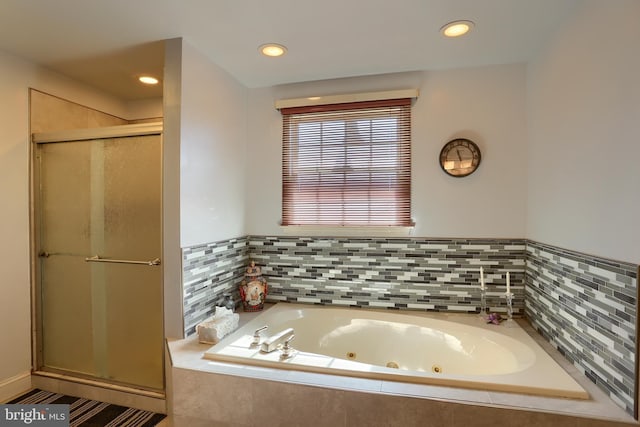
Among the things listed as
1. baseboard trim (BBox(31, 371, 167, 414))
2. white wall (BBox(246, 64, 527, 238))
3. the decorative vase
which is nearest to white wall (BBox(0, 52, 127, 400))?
baseboard trim (BBox(31, 371, 167, 414))

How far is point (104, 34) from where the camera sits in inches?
69.4

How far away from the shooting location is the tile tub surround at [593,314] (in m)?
1.17

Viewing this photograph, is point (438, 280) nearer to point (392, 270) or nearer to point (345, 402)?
point (392, 270)

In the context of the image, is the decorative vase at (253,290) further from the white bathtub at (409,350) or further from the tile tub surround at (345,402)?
the tile tub surround at (345,402)


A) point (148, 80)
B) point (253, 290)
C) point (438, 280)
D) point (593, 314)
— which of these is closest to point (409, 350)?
point (438, 280)

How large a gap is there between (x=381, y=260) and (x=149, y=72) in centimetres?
221

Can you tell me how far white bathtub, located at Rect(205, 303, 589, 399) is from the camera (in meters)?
1.40

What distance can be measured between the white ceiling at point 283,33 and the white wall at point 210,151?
0.52 ft

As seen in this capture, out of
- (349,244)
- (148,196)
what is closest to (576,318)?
(349,244)

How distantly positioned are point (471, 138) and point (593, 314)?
1.29 meters

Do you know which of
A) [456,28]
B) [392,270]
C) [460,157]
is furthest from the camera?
[392,270]

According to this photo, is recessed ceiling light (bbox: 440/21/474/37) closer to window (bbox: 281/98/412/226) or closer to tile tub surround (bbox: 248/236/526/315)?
window (bbox: 281/98/412/226)

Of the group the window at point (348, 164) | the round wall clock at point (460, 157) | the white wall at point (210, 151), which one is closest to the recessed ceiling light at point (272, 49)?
the white wall at point (210, 151)

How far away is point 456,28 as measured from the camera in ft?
5.59
